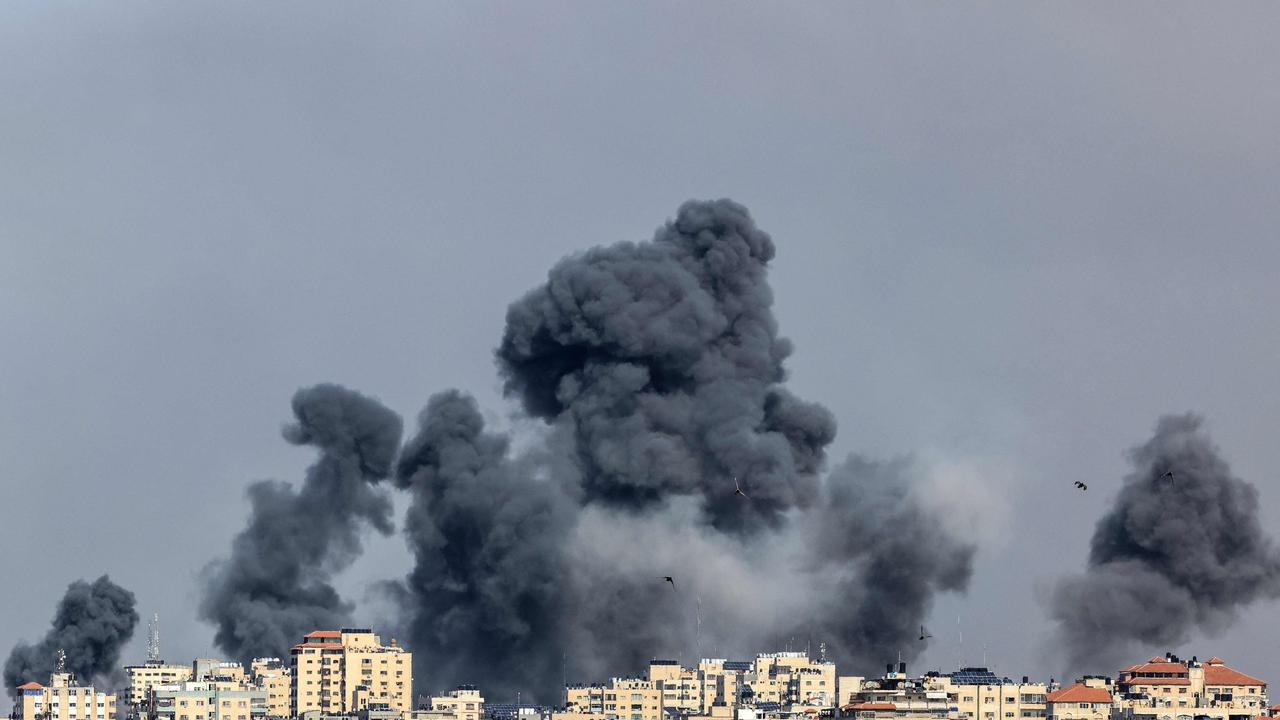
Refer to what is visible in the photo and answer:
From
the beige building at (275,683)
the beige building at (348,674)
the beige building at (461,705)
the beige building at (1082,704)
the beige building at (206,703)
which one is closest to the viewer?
the beige building at (1082,704)

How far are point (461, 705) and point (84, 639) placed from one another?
2024cm

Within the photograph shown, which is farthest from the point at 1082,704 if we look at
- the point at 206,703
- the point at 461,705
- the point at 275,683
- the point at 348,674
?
the point at 275,683

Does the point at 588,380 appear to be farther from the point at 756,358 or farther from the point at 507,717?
the point at 507,717

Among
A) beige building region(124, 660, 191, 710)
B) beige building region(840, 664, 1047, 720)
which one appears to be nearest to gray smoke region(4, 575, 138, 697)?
beige building region(124, 660, 191, 710)

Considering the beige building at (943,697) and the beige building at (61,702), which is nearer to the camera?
the beige building at (943,697)

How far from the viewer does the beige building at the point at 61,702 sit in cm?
14375

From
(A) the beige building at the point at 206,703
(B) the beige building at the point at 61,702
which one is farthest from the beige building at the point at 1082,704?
(B) the beige building at the point at 61,702

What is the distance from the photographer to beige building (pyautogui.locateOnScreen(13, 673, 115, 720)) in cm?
14375

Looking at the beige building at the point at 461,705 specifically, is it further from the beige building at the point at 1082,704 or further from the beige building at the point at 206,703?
the beige building at the point at 1082,704

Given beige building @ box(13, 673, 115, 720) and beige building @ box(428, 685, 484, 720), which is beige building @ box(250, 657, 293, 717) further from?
Result: beige building @ box(13, 673, 115, 720)

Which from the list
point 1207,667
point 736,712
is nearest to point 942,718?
point 736,712

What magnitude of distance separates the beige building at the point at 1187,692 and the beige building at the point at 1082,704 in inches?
54.4

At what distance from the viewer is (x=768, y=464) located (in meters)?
151

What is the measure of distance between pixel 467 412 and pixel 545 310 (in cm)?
620
